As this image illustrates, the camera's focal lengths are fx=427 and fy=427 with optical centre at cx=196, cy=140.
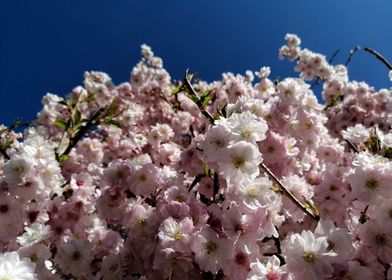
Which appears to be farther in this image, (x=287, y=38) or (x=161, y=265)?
(x=287, y=38)

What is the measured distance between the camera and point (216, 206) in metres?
2.57

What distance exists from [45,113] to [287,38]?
629 centimetres

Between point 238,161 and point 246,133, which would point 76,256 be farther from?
point 246,133

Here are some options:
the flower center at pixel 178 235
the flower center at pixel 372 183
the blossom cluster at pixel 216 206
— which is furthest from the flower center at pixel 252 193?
the flower center at pixel 372 183

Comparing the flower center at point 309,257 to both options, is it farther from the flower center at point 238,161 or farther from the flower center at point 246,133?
the flower center at point 246,133

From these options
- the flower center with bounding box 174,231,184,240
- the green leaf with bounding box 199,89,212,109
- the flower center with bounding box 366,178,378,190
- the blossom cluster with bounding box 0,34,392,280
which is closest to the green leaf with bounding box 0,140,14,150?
the blossom cluster with bounding box 0,34,392,280

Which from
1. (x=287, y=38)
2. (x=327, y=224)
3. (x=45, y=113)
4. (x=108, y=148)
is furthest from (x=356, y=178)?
(x=287, y=38)

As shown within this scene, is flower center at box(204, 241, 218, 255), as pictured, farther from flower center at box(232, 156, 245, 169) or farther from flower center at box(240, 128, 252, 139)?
flower center at box(240, 128, 252, 139)

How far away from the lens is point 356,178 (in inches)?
87.4

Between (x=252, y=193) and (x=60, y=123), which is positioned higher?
(x=60, y=123)

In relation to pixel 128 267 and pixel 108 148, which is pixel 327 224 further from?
pixel 108 148

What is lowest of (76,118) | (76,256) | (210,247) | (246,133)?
(210,247)

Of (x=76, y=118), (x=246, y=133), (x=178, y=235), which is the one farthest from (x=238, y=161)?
(x=76, y=118)

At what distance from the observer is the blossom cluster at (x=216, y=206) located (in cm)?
207
